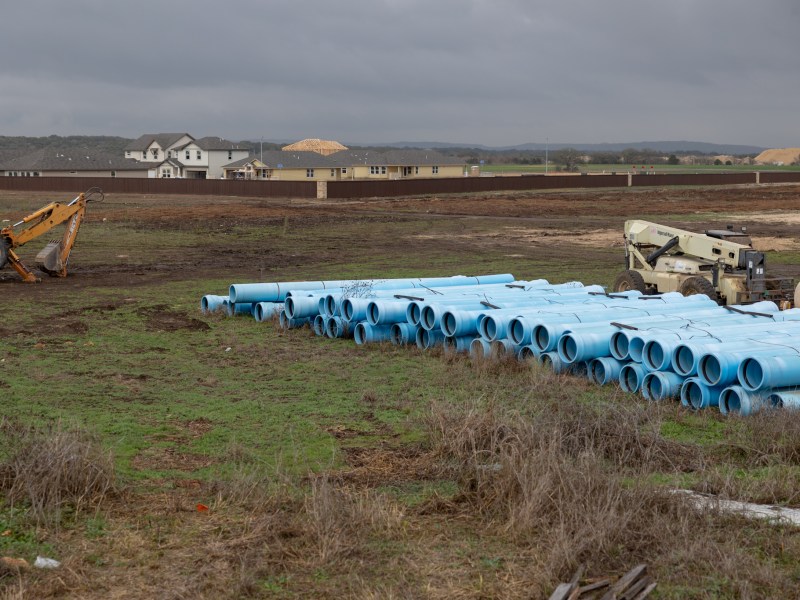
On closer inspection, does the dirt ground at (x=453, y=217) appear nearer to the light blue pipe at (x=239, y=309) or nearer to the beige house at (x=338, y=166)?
the light blue pipe at (x=239, y=309)

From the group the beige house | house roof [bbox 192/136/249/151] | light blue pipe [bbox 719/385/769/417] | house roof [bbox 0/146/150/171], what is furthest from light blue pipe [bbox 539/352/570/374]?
house roof [bbox 192/136/249/151]

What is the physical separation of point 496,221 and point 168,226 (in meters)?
15.2

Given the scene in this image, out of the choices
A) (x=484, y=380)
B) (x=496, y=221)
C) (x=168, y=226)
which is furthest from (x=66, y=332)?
(x=496, y=221)

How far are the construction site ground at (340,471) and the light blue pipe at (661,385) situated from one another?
36 centimetres

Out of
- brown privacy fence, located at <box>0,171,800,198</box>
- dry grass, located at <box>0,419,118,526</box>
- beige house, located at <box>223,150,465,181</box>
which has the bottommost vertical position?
dry grass, located at <box>0,419,118,526</box>

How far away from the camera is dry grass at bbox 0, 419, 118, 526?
8.10 metres

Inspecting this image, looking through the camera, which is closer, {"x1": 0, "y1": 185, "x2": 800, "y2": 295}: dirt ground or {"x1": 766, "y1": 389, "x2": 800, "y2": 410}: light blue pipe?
{"x1": 766, "y1": 389, "x2": 800, "y2": 410}: light blue pipe

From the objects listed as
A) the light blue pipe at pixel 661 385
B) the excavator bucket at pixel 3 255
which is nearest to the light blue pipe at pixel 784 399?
the light blue pipe at pixel 661 385

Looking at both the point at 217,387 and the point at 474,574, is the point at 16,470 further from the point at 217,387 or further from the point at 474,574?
the point at 217,387

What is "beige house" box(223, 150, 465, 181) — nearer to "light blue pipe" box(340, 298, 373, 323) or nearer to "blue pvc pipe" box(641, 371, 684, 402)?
"light blue pipe" box(340, 298, 373, 323)

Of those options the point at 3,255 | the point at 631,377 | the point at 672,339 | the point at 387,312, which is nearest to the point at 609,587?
the point at 672,339

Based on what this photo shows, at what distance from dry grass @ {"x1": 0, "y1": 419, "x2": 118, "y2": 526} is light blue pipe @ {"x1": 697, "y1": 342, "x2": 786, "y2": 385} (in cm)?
736

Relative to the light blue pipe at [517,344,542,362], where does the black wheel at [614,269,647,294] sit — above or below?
above

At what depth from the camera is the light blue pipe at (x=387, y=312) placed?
1716 centimetres
